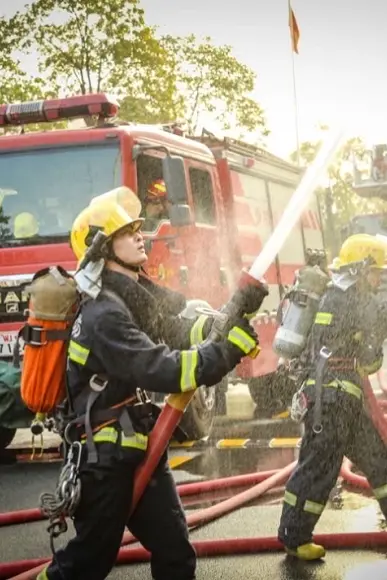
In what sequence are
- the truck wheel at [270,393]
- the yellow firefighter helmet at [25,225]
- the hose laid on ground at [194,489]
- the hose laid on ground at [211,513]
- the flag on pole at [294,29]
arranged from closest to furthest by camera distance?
the hose laid on ground at [211,513] → the hose laid on ground at [194,489] → the yellow firefighter helmet at [25,225] → the truck wheel at [270,393] → the flag on pole at [294,29]

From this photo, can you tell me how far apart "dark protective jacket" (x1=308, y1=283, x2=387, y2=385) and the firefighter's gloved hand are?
1415 mm

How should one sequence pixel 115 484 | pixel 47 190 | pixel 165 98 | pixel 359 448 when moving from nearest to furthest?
pixel 115 484
pixel 359 448
pixel 47 190
pixel 165 98

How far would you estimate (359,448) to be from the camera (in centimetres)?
473

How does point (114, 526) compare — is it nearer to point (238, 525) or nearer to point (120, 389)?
point (120, 389)

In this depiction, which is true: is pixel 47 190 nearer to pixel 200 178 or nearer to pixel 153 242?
pixel 153 242

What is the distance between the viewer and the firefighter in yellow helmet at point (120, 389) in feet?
11.3

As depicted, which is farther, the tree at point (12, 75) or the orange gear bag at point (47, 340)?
the tree at point (12, 75)

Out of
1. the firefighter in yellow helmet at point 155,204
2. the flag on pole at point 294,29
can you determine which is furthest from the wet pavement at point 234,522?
the flag on pole at point 294,29

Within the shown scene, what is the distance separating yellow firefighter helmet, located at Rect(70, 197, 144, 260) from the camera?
3.69 metres

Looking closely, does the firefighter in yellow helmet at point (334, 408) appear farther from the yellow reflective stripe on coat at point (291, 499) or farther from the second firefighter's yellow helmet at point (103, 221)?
the second firefighter's yellow helmet at point (103, 221)

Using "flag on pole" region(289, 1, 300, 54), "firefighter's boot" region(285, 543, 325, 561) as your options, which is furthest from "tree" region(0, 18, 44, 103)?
"firefighter's boot" region(285, 543, 325, 561)

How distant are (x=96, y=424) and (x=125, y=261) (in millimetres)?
566

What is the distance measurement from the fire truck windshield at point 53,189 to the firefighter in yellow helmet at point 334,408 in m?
3.16

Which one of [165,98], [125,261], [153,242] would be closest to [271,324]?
[153,242]
